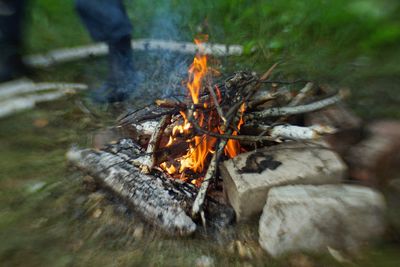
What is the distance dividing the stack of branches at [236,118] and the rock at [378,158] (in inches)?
9.8

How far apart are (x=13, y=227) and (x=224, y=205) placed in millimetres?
1264

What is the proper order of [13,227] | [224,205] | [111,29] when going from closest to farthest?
[13,227] → [224,205] → [111,29]

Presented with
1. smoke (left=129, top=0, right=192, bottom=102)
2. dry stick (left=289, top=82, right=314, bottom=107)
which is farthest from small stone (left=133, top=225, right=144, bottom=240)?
dry stick (left=289, top=82, right=314, bottom=107)

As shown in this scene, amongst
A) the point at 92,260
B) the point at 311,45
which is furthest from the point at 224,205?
the point at 311,45

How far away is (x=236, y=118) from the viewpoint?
2.24m

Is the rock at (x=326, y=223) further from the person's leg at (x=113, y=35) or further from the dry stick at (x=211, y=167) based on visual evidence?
the person's leg at (x=113, y=35)

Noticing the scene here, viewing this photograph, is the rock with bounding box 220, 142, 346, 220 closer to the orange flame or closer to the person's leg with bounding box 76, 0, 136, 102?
the orange flame

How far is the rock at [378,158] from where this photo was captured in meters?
1.93

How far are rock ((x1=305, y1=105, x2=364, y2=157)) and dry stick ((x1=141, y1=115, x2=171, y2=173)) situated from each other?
1104 millimetres

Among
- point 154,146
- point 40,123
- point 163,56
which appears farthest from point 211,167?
point 163,56

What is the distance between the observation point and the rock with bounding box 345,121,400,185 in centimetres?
193

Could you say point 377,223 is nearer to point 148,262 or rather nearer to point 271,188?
point 271,188

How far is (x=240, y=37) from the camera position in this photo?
481 centimetres

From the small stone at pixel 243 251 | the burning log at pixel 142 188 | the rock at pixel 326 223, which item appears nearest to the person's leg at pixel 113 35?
the burning log at pixel 142 188
